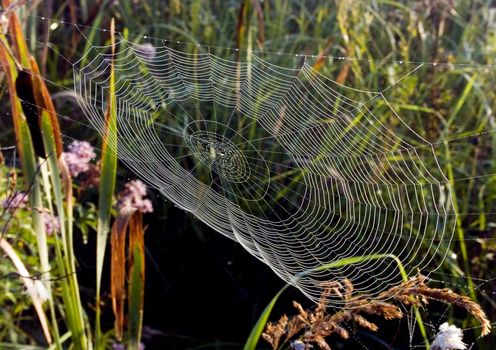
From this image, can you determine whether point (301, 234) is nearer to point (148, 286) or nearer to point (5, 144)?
point (148, 286)

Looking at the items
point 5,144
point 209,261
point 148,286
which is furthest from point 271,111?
point 5,144

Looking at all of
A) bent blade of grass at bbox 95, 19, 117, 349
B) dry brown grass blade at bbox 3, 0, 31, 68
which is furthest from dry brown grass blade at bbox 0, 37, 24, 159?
bent blade of grass at bbox 95, 19, 117, 349

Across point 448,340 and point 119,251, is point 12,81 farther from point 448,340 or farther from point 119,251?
point 448,340

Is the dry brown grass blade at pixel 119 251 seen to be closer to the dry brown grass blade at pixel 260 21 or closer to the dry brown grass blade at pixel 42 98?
the dry brown grass blade at pixel 42 98

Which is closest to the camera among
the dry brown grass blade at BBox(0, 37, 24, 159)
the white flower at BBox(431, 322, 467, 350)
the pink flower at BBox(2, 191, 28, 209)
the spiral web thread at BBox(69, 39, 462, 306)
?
the white flower at BBox(431, 322, 467, 350)

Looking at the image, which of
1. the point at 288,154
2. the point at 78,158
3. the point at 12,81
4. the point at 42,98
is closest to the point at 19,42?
the point at 12,81

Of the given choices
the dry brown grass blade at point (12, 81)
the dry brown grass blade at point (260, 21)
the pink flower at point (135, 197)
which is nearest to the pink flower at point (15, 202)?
the dry brown grass blade at point (12, 81)

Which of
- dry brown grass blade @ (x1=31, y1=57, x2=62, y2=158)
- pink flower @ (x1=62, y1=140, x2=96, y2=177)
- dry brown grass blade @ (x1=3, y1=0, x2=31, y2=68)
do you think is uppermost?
dry brown grass blade @ (x1=3, y1=0, x2=31, y2=68)

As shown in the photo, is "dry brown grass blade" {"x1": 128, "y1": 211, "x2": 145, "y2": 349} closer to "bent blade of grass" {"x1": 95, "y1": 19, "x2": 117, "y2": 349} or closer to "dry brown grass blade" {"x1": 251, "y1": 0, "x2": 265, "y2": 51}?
"bent blade of grass" {"x1": 95, "y1": 19, "x2": 117, "y2": 349}

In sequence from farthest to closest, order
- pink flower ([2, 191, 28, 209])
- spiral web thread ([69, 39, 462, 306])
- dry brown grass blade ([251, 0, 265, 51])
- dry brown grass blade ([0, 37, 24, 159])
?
dry brown grass blade ([251, 0, 265, 51]), spiral web thread ([69, 39, 462, 306]), dry brown grass blade ([0, 37, 24, 159]), pink flower ([2, 191, 28, 209])
